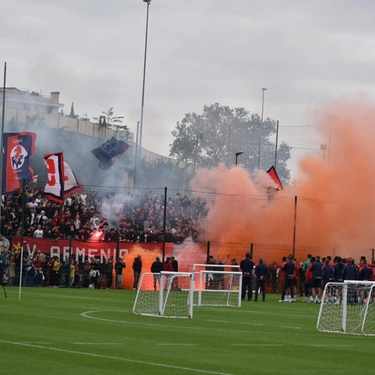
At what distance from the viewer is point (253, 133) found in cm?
10156

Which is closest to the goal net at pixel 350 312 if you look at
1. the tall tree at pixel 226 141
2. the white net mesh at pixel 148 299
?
the white net mesh at pixel 148 299

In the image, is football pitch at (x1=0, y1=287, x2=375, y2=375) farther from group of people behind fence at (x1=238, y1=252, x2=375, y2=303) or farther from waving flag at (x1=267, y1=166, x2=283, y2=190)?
waving flag at (x1=267, y1=166, x2=283, y2=190)

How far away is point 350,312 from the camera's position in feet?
73.6

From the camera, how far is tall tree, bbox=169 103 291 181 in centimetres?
9350

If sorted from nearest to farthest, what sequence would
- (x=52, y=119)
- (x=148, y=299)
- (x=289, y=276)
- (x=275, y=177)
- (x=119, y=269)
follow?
(x=148, y=299), (x=289, y=276), (x=119, y=269), (x=275, y=177), (x=52, y=119)

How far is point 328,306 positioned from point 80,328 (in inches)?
298

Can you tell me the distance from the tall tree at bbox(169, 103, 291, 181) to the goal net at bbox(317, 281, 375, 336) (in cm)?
6060

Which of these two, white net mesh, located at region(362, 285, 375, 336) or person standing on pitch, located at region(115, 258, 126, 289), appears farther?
person standing on pitch, located at region(115, 258, 126, 289)

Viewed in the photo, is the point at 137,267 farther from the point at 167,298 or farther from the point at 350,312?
the point at 350,312

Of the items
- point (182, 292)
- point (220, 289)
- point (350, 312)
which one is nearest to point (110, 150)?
point (220, 289)

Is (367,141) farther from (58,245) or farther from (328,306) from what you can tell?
(328,306)

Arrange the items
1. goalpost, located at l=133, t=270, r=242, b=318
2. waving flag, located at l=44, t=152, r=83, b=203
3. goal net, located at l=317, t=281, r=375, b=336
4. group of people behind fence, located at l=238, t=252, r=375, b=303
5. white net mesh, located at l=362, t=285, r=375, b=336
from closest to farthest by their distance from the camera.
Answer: white net mesh, located at l=362, t=285, r=375, b=336, goal net, located at l=317, t=281, r=375, b=336, goalpost, located at l=133, t=270, r=242, b=318, group of people behind fence, located at l=238, t=252, r=375, b=303, waving flag, located at l=44, t=152, r=83, b=203

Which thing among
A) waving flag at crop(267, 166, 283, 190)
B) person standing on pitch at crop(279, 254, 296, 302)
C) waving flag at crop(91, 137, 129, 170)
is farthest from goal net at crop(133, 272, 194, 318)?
waving flag at crop(267, 166, 283, 190)

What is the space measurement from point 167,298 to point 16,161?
17419 mm
